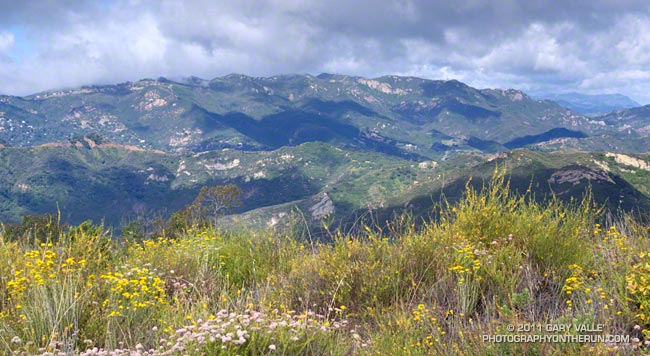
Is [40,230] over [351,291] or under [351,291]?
under

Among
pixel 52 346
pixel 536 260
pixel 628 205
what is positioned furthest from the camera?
pixel 628 205

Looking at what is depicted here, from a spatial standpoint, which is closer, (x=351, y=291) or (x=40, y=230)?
(x=351, y=291)

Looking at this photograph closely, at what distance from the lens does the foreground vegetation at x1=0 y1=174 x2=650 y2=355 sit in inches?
175

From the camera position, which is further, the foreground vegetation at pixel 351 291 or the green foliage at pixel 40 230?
the green foliage at pixel 40 230

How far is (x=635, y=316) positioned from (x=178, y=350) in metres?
4.44

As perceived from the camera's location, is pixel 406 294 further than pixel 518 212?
No

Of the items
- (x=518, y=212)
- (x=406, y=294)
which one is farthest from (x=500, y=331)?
(x=518, y=212)

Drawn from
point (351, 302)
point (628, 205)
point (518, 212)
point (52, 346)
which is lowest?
point (628, 205)

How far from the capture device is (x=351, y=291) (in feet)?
20.9

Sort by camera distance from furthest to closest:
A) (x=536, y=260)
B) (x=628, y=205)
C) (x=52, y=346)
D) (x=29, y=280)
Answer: (x=628, y=205)
(x=536, y=260)
(x=29, y=280)
(x=52, y=346)

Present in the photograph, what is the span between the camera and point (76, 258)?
21.8 feet

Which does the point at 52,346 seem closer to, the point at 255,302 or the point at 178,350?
the point at 178,350

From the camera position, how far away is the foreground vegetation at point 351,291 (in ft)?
14.6

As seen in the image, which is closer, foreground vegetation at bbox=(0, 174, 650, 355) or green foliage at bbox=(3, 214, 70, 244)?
foreground vegetation at bbox=(0, 174, 650, 355)
